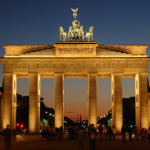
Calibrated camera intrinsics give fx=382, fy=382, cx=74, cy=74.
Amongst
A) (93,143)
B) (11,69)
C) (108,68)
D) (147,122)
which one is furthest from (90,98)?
(93,143)

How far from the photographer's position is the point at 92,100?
7456 cm

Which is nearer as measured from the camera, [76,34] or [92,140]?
[92,140]

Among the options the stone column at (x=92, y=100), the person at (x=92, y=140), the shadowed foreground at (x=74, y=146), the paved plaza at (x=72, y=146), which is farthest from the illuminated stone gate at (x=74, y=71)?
the person at (x=92, y=140)

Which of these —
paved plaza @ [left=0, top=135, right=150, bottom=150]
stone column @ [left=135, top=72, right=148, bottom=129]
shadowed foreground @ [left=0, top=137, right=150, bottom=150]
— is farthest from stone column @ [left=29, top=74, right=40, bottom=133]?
shadowed foreground @ [left=0, top=137, right=150, bottom=150]

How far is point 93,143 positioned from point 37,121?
153 ft

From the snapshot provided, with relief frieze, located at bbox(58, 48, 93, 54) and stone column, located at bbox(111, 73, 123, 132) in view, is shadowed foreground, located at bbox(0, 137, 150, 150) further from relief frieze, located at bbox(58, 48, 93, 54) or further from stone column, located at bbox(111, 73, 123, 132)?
relief frieze, located at bbox(58, 48, 93, 54)

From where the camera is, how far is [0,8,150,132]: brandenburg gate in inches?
2931

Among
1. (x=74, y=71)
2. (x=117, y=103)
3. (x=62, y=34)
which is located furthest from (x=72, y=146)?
(x=62, y=34)

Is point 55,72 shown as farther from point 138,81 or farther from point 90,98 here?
point 138,81

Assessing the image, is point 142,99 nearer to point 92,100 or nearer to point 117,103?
point 117,103

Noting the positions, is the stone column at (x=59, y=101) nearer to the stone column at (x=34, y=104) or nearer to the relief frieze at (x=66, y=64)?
the relief frieze at (x=66, y=64)

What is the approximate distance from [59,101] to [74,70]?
6.84 metres

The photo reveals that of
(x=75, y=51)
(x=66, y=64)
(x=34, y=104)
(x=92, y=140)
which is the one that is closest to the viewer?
(x=92, y=140)

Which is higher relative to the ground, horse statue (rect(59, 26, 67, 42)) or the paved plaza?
horse statue (rect(59, 26, 67, 42))
